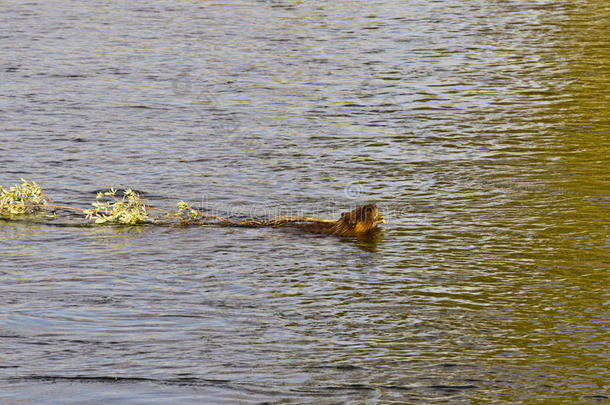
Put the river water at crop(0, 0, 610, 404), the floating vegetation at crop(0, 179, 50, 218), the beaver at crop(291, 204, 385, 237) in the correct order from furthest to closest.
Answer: the floating vegetation at crop(0, 179, 50, 218), the beaver at crop(291, 204, 385, 237), the river water at crop(0, 0, 610, 404)

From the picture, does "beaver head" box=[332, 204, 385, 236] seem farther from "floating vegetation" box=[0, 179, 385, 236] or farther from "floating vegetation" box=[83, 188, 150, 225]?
"floating vegetation" box=[83, 188, 150, 225]

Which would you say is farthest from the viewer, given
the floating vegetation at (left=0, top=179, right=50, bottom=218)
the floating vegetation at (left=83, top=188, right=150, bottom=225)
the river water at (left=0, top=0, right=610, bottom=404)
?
the floating vegetation at (left=0, top=179, right=50, bottom=218)

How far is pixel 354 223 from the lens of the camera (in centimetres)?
656

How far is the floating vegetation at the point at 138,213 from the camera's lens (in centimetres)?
659

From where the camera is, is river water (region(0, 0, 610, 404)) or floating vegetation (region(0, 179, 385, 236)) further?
floating vegetation (region(0, 179, 385, 236))

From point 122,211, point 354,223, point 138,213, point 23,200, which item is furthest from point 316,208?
point 23,200

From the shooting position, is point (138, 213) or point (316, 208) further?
point (316, 208)

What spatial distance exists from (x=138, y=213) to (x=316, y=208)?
1250mm

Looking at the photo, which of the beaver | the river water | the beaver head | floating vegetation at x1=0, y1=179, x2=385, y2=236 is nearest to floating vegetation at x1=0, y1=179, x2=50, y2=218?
floating vegetation at x1=0, y1=179, x2=385, y2=236

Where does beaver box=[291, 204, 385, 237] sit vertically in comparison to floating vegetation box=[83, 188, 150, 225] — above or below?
below

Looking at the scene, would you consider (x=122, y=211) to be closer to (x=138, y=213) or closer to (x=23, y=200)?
(x=138, y=213)

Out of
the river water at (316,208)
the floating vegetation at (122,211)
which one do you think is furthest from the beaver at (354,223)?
the floating vegetation at (122,211)

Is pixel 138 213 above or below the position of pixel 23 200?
below

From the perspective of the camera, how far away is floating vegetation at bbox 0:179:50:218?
7039 millimetres
